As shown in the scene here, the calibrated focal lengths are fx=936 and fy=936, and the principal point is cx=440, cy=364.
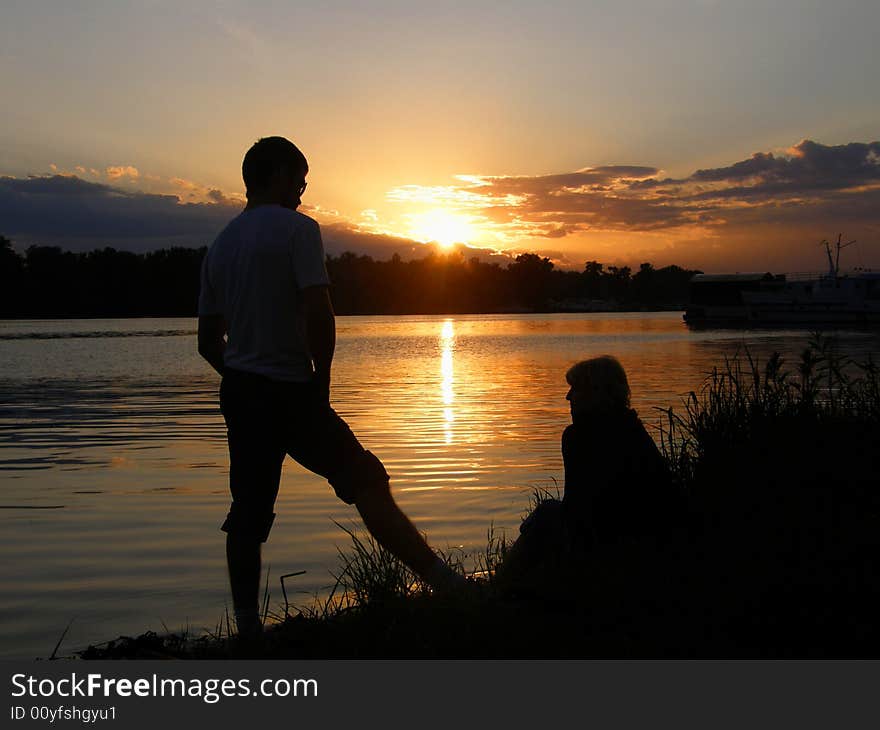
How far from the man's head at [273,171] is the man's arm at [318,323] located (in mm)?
522

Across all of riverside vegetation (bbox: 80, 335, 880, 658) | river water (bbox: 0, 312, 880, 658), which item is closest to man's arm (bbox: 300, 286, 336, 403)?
riverside vegetation (bbox: 80, 335, 880, 658)

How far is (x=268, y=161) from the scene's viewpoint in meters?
4.42

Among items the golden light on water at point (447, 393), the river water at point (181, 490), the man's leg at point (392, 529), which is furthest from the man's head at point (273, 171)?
the golden light on water at point (447, 393)

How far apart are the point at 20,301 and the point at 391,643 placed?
159 m

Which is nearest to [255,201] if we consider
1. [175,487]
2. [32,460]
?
[175,487]

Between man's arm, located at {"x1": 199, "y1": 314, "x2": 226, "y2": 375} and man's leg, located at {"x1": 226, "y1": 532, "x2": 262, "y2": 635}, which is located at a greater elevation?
man's arm, located at {"x1": 199, "y1": 314, "x2": 226, "y2": 375}

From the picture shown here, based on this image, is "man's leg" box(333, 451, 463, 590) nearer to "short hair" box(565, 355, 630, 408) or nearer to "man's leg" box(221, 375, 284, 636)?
"man's leg" box(221, 375, 284, 636)

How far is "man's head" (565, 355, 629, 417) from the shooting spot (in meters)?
4.94

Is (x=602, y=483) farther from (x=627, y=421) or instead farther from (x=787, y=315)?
(x=787, y=315)

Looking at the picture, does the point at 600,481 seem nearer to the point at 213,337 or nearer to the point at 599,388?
the point at 599,388

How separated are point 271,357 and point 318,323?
284mm

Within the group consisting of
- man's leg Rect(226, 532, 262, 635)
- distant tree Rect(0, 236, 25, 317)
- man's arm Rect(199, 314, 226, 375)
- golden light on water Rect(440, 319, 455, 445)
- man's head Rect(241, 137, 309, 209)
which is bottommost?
golden light on water Rect(440, 319, 455, 445)

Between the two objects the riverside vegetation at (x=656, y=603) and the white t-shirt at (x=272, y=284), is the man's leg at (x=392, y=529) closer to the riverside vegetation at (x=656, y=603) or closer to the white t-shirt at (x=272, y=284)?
the riverside vegetation at (x=656, y=603)

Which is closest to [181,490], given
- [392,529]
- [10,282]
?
[392,529]
